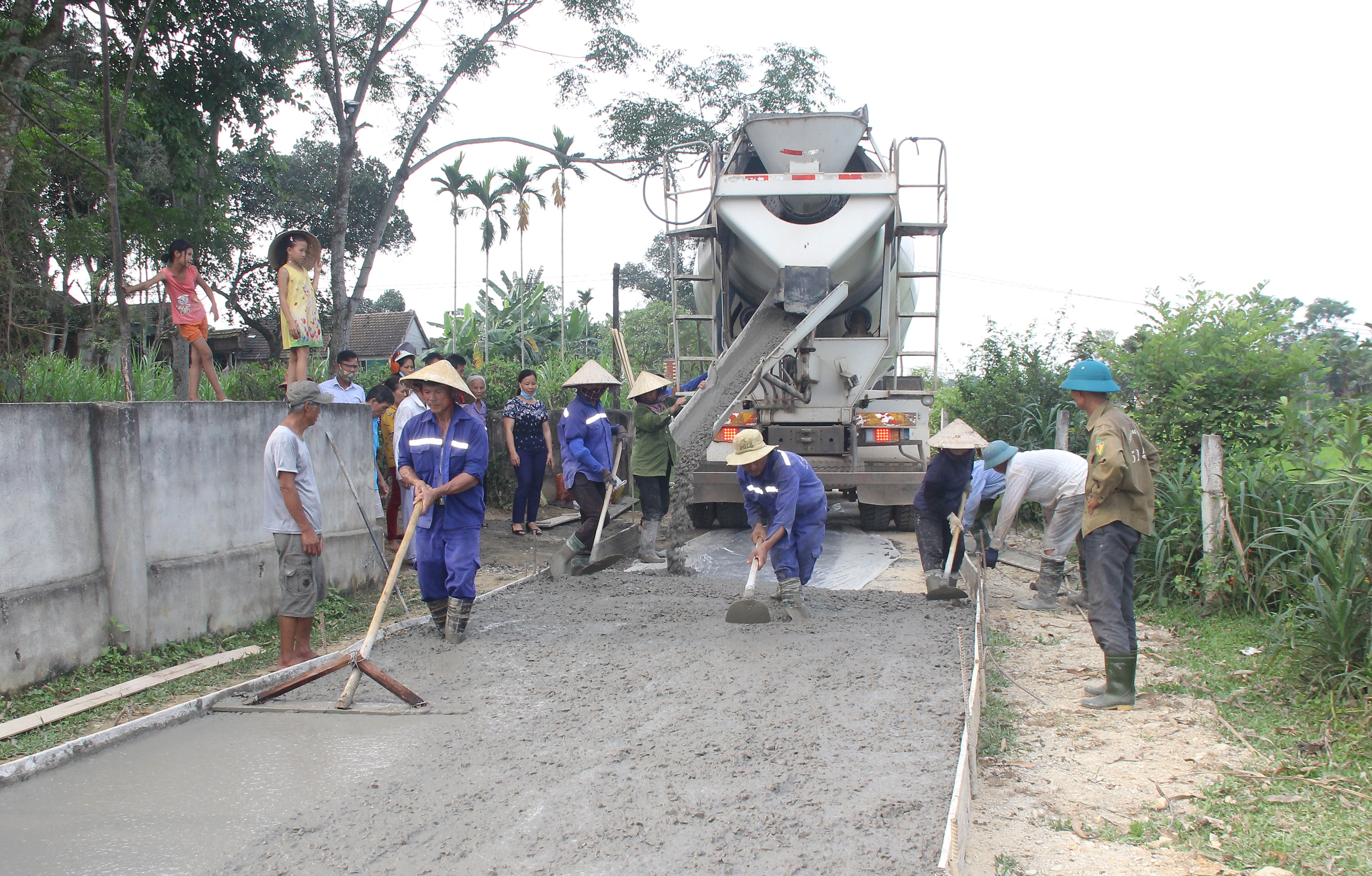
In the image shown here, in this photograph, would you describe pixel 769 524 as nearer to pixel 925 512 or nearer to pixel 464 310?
pixel 925 512

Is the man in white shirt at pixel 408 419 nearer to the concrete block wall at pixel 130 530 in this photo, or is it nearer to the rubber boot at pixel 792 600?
the concrete block wall at pixel 130 530

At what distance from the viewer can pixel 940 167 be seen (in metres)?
7.70

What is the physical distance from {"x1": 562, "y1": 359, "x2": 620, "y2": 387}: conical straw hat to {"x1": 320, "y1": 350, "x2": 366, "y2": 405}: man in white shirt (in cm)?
154

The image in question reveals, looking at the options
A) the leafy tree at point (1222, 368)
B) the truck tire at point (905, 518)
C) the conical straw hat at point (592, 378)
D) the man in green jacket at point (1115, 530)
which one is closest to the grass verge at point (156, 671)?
the conical straw hat at point (592, 378)

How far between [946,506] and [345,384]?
432 cm

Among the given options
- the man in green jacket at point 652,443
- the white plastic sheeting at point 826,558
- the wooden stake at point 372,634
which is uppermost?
the man in green jacket at point 652,443

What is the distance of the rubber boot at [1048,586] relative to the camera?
6070 millimetres

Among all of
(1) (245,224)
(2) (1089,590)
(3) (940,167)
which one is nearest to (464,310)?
(1) (245,224)

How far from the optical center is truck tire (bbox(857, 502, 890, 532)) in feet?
27.8

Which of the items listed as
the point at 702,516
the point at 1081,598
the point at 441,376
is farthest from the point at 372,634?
the point at 702,516

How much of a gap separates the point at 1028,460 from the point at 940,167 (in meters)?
2.97

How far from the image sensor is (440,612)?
15.8 ft

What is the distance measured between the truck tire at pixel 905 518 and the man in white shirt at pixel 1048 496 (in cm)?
233

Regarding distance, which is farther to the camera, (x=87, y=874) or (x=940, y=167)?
(x=940, y=167)
